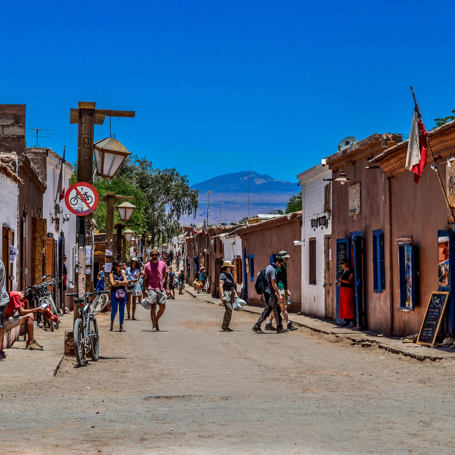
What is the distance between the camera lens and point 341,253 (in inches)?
861

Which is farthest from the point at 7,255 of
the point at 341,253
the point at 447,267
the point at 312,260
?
the point at 312,260

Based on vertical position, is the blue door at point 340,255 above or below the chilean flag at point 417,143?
below

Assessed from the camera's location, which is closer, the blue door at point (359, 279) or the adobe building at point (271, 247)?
the blue door at point (359, 279)

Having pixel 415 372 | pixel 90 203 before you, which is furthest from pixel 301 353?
pixel 90 203

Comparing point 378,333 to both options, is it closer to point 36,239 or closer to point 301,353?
point 301,353

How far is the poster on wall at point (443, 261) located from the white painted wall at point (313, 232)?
9.12 meters

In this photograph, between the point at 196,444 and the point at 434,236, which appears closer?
the point at 196,444

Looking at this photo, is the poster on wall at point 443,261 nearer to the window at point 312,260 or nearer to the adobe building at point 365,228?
the adobe building at point 365,228

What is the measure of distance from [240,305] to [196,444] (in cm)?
1232

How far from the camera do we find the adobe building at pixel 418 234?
14.3 metres

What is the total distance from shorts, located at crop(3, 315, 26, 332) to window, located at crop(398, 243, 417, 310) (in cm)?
726

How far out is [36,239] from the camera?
19.6 m

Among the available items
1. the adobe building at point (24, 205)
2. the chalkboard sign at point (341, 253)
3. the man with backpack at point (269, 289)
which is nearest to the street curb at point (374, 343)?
the man with backpack at point (269, 289)

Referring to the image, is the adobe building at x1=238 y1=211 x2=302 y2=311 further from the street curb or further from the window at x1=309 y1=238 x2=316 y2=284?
the street curb
